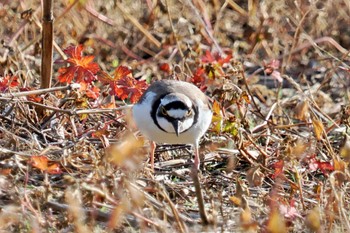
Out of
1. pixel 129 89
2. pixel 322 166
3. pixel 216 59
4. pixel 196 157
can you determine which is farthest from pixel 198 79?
pixel 322 166

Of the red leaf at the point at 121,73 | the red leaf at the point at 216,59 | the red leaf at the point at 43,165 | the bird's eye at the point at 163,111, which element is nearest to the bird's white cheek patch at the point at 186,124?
the bird's eye at the point at 163,111

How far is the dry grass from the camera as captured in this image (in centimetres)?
427

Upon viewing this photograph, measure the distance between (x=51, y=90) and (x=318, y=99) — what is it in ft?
9.14

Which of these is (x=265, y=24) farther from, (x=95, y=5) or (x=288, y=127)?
(x=288, y=127)

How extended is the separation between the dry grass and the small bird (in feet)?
0.61

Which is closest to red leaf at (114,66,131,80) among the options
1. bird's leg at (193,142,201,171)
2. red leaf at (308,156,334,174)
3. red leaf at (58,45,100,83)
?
red leaf at (58,45,100,83)

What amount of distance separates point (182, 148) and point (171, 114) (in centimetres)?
102

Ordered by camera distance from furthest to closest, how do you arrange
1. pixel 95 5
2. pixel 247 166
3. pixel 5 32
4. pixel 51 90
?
1. pixel 95 5
2. pixel 5 32
3. pixel 247 166
4. pixel 51 90

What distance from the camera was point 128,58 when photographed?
8.65m

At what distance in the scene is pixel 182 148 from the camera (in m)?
6.24

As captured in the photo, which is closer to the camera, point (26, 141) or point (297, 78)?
point (26, 141)

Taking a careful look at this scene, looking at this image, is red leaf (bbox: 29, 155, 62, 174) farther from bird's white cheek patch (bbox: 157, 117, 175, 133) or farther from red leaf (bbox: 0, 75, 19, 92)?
red leaf (bbox: 0, 75, 19, 92)

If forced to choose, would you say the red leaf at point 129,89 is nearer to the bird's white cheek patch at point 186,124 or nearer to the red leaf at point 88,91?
the red leaf at point 88,91

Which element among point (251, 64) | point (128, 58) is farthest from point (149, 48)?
point (251, 64)
